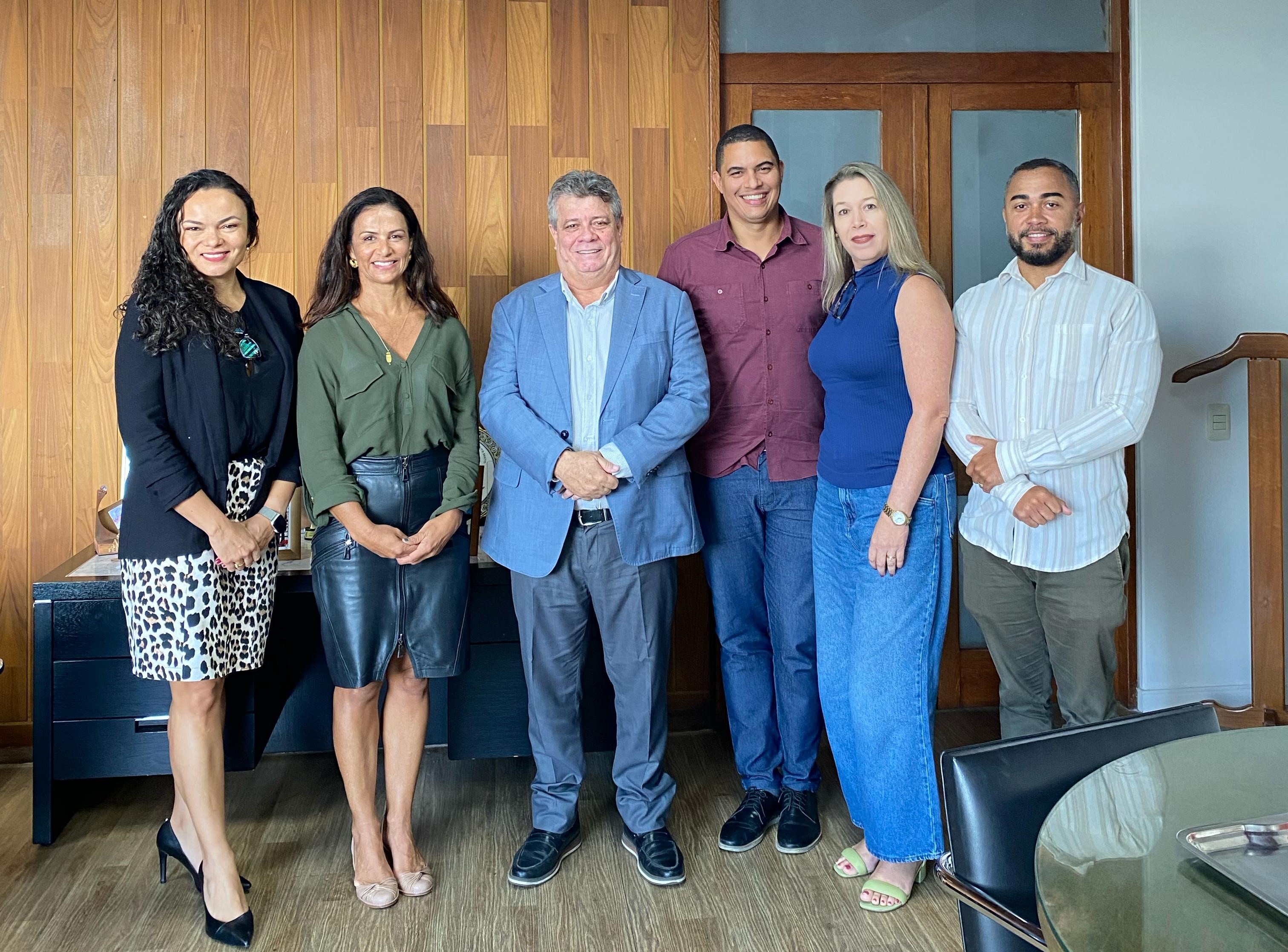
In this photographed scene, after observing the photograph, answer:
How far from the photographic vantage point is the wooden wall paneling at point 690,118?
3.45 meters

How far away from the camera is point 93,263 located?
330 centimetres

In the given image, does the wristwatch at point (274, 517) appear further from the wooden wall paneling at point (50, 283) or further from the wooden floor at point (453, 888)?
the wooden wall paneling at point (50, 283)

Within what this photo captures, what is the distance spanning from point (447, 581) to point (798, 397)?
1.00 metres

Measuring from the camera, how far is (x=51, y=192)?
3.27m

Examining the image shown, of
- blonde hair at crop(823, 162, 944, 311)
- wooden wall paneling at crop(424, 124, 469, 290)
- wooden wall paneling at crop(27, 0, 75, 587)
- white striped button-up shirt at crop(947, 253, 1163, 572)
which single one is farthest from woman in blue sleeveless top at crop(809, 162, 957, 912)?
wooden wall paneling at crop(27, 0, 75, 587)

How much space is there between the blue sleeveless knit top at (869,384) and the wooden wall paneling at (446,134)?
154 cm

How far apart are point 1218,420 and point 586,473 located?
2.46 m

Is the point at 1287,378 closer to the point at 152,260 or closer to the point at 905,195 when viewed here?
the point at 905,195

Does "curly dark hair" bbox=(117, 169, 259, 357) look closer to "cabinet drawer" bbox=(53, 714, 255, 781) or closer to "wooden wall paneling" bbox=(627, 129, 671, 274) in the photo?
"cabinet drawer" bbox=(53, 714, 255, 781)

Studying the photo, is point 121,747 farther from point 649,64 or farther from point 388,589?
point 649,64

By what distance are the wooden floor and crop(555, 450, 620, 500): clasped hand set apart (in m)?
0.97

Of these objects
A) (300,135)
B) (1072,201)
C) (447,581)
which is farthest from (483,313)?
(1072,201)

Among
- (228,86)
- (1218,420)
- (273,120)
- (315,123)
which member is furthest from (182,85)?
(1218,420)

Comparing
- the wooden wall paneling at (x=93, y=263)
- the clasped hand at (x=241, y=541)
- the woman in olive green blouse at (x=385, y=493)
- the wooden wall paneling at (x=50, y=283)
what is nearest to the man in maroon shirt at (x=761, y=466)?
the woman in olive green blouse at (x=385, y=493)
